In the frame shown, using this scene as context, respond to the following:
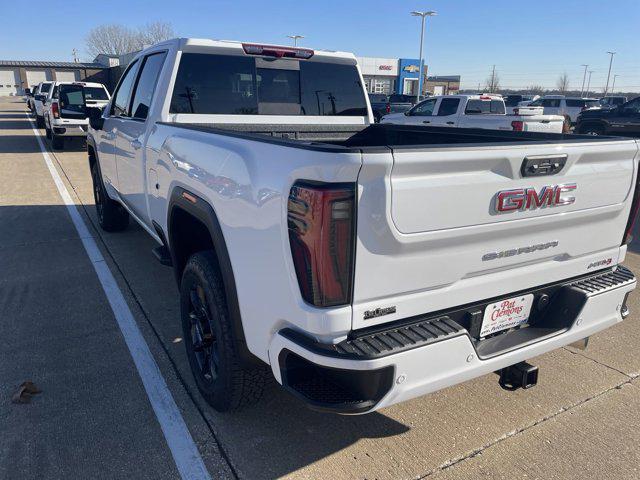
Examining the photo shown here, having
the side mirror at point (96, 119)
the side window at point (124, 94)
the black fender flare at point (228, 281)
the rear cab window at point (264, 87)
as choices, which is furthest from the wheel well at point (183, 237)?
the side mirror at point (96, 119)

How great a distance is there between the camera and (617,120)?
16562 mm

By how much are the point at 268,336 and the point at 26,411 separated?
1.82 m

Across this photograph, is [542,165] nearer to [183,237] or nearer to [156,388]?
[183,237]

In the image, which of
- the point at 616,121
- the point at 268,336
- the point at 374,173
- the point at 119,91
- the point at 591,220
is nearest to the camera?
the point at 374,173

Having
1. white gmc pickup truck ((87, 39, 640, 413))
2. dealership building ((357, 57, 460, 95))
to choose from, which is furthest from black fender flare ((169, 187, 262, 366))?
dealership building ((357, 57, 460, 95))

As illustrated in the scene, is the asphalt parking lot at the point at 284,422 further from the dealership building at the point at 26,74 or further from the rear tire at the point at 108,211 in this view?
the dealership building at the point at 26,74

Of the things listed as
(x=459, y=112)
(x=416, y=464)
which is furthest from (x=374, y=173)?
(x=459, y=112)

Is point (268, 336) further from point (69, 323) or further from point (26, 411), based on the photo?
point (69, 323)

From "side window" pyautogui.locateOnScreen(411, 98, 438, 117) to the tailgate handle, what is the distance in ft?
43.0

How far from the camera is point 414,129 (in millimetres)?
4027

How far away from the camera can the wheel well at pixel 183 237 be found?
3238 millimetres

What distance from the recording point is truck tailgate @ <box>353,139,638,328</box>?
1.90 m

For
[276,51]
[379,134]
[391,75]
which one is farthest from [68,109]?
[391,75]

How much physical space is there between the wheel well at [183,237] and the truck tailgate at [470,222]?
1579 millimetres
